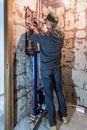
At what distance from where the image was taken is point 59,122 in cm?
248

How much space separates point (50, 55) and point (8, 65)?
0.56 m

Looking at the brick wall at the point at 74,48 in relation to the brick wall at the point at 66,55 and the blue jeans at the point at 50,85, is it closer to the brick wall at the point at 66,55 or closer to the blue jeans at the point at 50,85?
the brick wall at the point at 66,55

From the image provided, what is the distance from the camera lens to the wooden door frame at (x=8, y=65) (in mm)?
1986

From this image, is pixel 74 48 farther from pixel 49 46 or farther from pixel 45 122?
pixel 45 122

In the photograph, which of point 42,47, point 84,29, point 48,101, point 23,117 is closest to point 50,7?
point 84,29

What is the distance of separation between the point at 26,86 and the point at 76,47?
1.13 m

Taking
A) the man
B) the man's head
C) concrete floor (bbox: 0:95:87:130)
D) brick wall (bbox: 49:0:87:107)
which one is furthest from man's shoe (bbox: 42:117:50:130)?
the man's head

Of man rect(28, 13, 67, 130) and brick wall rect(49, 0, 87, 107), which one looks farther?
brick wall rect(49, 0, 87, 107)

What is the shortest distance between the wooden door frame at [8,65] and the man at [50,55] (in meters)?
0.30

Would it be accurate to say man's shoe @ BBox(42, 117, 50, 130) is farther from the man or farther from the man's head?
the man's head

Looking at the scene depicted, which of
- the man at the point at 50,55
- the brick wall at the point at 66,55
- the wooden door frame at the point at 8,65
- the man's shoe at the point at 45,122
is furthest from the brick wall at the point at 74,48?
the wooden door frame at the point at 8,65

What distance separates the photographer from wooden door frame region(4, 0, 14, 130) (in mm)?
1986

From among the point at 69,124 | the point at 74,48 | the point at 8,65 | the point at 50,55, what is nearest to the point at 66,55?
the point at 74,48

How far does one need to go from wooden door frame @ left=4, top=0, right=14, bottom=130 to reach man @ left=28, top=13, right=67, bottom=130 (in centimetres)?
30
